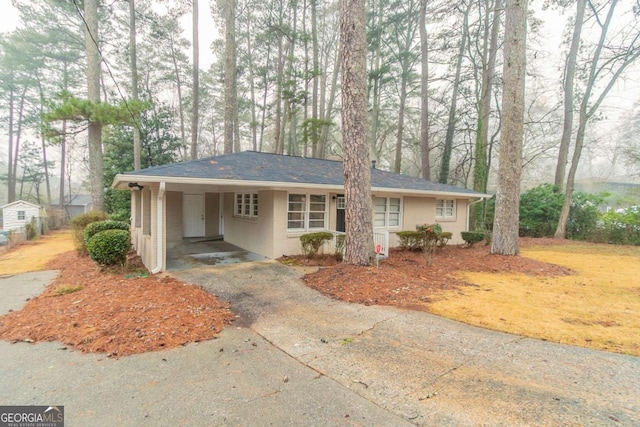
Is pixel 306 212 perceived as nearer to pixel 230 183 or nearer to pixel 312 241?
pixel 312 241

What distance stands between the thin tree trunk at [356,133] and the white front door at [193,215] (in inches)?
338

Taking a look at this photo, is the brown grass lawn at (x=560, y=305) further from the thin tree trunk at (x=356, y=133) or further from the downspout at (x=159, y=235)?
the downspout at (x=159, y=235)

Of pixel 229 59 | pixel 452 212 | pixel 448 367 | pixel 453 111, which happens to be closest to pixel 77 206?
pixel 229 59

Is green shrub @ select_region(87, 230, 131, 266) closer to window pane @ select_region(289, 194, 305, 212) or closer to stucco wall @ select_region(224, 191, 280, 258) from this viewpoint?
stucco wall @ select_region(224, 191, 280, 258)

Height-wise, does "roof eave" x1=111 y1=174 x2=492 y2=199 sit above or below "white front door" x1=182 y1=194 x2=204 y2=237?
above

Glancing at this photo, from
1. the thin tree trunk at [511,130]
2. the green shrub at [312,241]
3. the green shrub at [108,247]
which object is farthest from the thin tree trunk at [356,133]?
the green shrub at [108,247]

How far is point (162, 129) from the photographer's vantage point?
17.1 meters

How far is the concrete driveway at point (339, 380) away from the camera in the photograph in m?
2.27

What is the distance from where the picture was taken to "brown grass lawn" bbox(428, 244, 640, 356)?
12.6 feet

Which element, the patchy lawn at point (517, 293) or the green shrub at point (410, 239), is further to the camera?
the green shrub at point (410, 239)

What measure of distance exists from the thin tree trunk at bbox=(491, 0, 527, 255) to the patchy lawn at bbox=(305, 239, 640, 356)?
842 mm

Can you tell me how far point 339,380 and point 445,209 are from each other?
11.7 meters

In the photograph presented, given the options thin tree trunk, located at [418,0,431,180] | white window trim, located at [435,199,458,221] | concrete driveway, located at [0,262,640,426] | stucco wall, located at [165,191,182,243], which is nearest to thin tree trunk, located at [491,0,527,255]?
white window trim, located at [435,199,458,221]

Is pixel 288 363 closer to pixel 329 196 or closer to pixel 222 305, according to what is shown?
pixel 222 305
